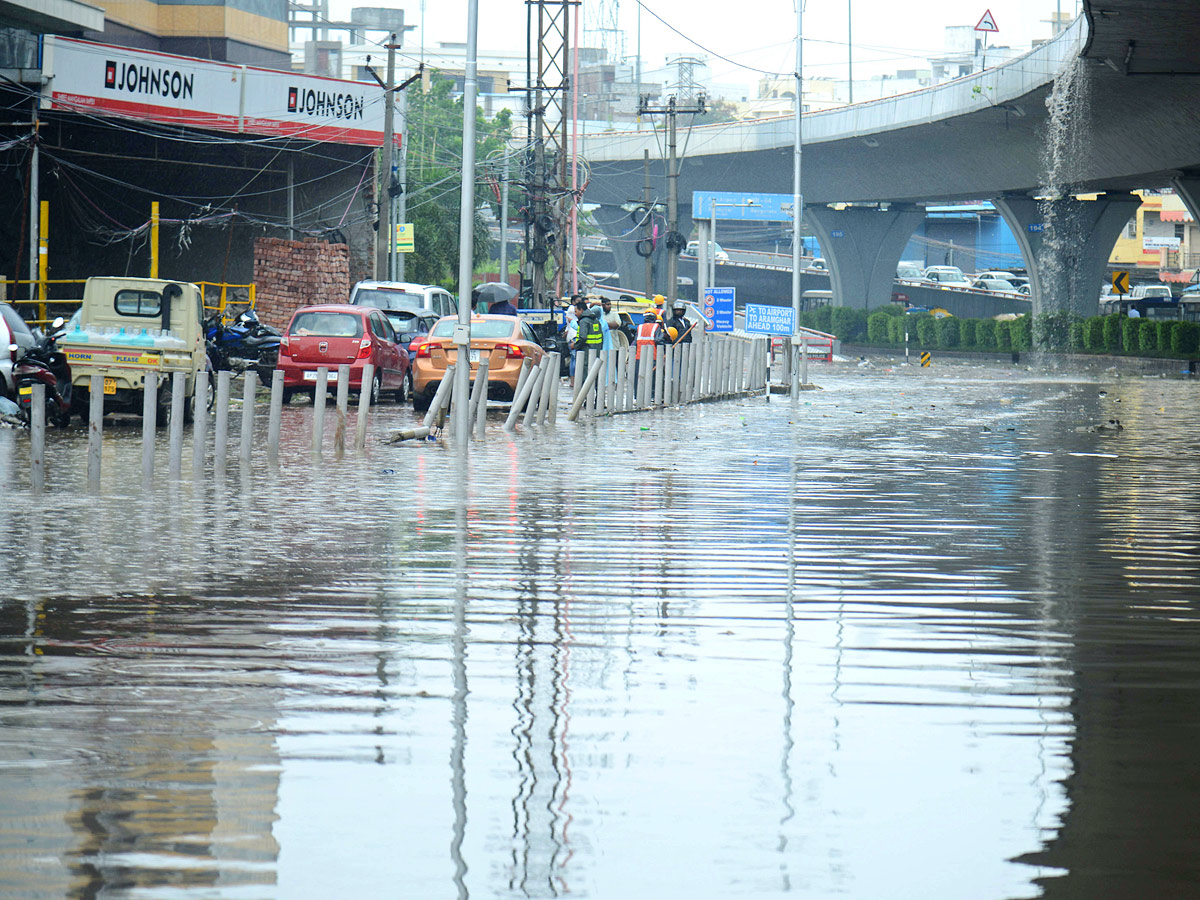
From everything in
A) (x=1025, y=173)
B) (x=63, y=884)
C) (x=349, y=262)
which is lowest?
(x=63, y=884)

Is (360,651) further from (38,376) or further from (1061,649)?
(38,376)

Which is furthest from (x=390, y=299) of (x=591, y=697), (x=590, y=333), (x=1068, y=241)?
(x=1068, y=241)

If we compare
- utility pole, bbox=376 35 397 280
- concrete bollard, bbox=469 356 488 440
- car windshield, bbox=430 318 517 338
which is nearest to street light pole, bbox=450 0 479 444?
concrete bollard, bbox=469 356 488 440

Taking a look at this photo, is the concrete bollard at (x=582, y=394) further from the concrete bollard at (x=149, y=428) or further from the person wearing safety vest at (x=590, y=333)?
the concrete bollard at (x=149, y=428)

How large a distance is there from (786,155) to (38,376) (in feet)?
207

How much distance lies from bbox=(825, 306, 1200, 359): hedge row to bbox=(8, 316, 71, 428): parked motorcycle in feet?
133

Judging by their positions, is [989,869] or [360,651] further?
[360,651]

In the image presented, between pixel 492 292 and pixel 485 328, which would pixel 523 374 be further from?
pixel 492 292

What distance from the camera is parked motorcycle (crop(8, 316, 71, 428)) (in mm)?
21672

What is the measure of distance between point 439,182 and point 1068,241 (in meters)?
25.9

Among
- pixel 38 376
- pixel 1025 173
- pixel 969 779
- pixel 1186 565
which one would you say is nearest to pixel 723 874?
pixel 969 779

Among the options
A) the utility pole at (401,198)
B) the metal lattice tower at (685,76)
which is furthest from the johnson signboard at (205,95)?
the metal lattice tower at (685,76)

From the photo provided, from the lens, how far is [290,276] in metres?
47.2

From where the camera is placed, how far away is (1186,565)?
11.2 m
